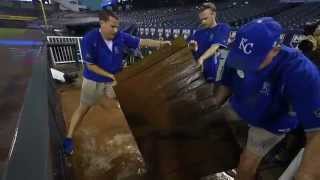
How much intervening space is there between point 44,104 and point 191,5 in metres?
11.4

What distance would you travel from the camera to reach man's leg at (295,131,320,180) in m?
1.54

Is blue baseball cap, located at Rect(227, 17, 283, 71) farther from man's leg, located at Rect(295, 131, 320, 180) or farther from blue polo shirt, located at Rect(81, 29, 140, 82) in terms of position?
blue polo shirt, located at Rect(81, 29, 140, 82)

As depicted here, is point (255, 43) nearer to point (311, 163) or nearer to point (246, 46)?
point (246, 46)

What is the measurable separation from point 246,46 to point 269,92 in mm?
301

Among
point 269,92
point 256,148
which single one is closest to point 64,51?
point 256,148

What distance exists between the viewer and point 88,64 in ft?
12.3

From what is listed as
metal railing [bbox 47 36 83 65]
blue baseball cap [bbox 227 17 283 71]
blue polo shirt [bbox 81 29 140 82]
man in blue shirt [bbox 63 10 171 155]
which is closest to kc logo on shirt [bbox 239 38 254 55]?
blue baseball cap [bbox 227 17 283 71]

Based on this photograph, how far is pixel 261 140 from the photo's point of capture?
2053 mm

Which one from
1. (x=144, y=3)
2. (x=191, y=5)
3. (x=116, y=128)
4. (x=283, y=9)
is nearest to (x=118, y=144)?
(x=116, y=128)

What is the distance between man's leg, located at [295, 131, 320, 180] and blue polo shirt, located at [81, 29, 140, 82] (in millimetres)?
2590

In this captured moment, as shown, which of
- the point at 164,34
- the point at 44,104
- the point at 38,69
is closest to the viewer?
the point at 44,104

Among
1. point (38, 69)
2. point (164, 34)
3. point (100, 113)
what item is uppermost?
point (38, 69)

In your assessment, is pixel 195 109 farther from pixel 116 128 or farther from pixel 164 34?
pixel 164 34

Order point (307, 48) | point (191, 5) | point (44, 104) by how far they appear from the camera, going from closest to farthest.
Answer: point (44, 104) < point (307, 48) < point (191, 5)
